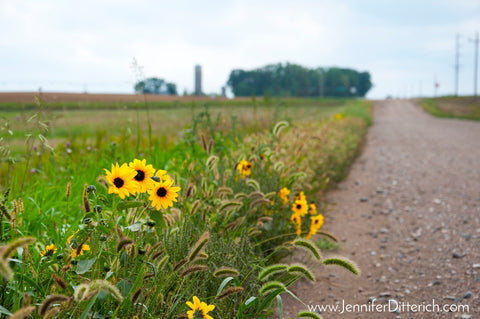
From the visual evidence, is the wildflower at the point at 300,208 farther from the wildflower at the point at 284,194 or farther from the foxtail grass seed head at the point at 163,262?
the foxtail grass seed head at the point at 163,262

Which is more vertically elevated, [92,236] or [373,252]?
[92,236]

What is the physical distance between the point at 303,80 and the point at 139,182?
75.8 m

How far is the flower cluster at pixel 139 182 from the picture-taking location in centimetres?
168

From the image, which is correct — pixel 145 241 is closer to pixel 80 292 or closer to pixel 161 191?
pixel 161 191

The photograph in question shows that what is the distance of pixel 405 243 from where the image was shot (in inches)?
156

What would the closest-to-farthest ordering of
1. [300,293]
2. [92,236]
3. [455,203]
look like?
[92,236]
[300,293]
[455,203]

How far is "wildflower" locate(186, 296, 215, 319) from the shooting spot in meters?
1.66

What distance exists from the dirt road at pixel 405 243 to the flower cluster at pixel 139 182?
4.08 ft

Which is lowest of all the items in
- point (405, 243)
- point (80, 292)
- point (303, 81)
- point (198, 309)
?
point (405, 243)

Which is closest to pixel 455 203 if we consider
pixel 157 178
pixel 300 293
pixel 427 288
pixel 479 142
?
pixel 427 288

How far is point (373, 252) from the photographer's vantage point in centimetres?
376

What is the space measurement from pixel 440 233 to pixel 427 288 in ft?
4.41

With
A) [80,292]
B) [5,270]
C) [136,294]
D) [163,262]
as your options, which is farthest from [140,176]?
[5,270]

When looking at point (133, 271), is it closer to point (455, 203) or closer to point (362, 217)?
point (362, 217)
